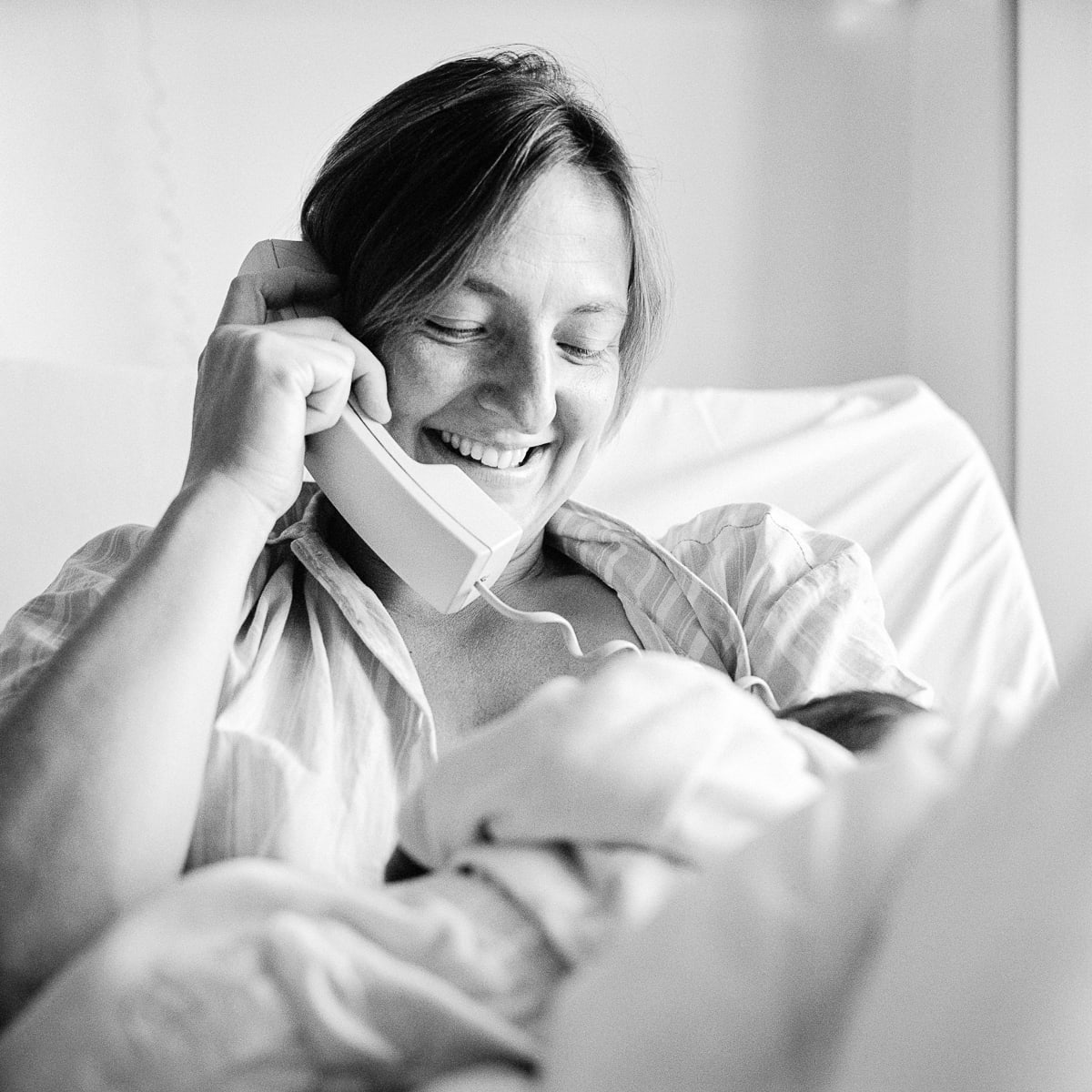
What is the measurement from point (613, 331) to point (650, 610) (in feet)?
0.79

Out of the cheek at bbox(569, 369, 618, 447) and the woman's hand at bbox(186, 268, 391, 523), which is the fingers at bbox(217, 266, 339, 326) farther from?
the cheek at bbox(569, 369, 618, 447)

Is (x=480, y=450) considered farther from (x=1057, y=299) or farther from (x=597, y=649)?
(x=1057, y=299)

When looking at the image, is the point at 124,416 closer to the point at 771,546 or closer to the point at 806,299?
the point at 771,546

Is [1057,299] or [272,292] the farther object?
[1057,299]

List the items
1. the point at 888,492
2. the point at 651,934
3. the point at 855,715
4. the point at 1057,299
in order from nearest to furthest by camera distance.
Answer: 1. the point at 651,934
2. the point at 855,715
3. the point at 888,492
4. the point at 1057,299

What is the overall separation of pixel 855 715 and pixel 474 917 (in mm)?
368

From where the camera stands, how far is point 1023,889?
36cm

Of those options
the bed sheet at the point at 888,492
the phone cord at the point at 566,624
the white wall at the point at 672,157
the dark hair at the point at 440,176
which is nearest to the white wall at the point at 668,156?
the white wall at the point at 672,157

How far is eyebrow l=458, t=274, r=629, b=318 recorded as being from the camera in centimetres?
101

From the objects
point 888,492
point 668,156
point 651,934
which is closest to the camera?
point 651,934

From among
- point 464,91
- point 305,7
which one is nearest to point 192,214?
point 305,7

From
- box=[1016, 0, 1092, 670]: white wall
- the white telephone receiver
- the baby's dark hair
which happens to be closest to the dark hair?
the white telephone receiver

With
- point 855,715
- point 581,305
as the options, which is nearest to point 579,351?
point 581,305

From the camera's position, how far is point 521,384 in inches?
40.2
